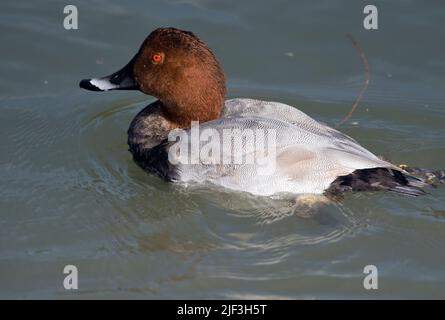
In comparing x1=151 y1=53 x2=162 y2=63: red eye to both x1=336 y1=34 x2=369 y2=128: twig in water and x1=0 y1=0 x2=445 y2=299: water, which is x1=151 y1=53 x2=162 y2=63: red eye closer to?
x1=0 y1=0 x2=445 y2=299: water

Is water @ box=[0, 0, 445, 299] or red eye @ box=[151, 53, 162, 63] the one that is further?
red eye @ box=[151, 53, 162, 63]

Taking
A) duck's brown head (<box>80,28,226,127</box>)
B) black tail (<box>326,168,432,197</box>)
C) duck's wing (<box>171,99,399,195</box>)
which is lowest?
black tail (<box>326,168,432,197</box>)

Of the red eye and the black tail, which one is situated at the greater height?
the red eye

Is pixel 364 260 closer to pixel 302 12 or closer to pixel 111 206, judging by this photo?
pixel 111 206

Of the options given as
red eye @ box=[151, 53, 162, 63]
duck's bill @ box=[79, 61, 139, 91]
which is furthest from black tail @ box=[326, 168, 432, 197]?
duck's bill @ box=[79, 61, 139, 91]

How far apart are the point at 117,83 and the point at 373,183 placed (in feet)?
5.94

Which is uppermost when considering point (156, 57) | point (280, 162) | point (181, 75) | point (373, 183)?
point (156, 57)

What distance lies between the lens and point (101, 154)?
5551mm

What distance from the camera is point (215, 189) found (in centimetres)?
483

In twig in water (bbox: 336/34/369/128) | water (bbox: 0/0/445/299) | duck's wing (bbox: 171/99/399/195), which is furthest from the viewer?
twig in water (bbox: 336/34/369/128)

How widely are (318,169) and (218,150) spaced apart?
0.59 m

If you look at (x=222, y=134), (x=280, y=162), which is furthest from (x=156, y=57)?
(x=280, y=162)

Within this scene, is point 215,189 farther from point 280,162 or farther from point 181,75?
point 181,75

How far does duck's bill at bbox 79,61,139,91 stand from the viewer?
536cm
